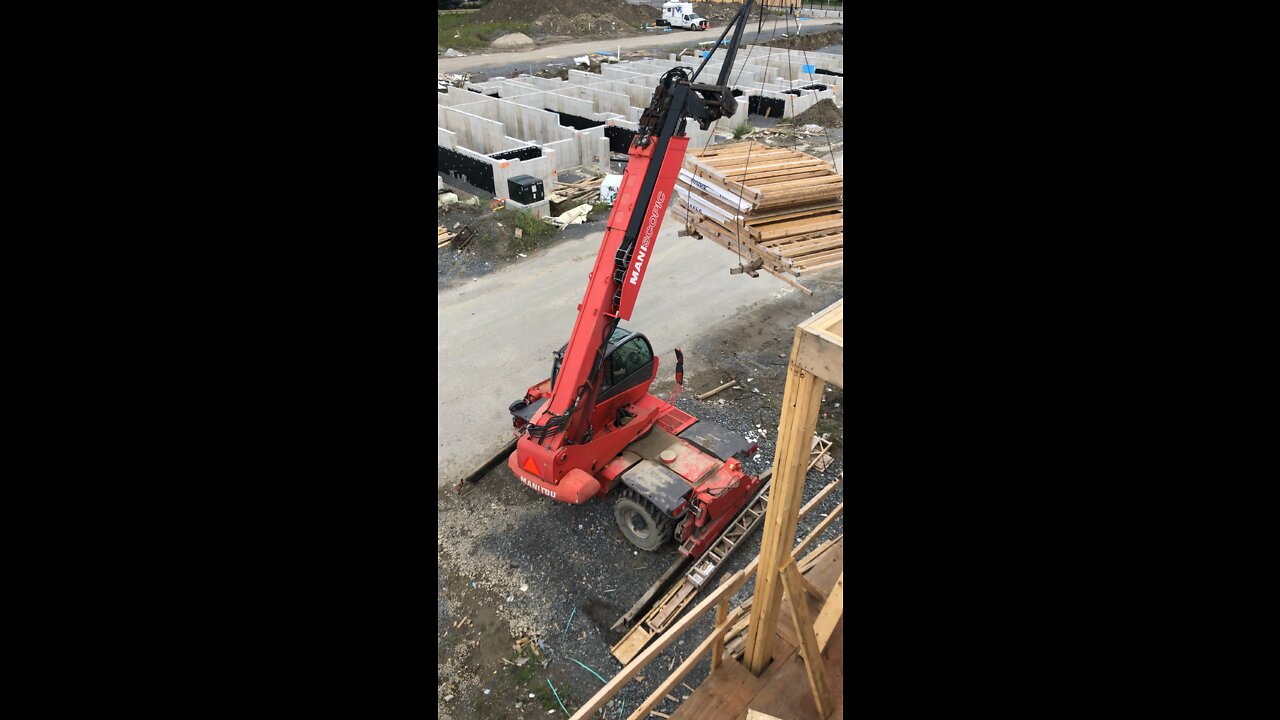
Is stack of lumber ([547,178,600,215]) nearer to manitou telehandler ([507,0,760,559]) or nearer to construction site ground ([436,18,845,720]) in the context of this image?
construction site ground ([436,18,845,720])

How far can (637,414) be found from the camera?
31.7ft

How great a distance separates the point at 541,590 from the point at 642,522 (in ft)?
5.18

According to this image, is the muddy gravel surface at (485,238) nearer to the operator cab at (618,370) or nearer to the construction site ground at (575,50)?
the operator cab at (618,370)

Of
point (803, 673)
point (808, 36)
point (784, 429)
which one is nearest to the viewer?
point (784, 429)

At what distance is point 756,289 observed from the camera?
1592cm

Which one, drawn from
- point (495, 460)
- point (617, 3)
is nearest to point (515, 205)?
point (495, 460)

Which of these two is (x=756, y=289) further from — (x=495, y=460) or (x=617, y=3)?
(x=617, y=3)

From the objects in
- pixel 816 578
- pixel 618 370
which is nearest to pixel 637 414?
pixel 618 370

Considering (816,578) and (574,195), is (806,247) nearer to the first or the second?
(816,578)

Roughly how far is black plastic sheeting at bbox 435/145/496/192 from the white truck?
1666 inches

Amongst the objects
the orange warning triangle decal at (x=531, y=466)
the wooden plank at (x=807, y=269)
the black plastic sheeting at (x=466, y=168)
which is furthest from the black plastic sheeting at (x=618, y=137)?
the orange warning triangle decal at (x=531, y=466)

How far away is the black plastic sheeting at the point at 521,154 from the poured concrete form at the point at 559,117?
31mm
